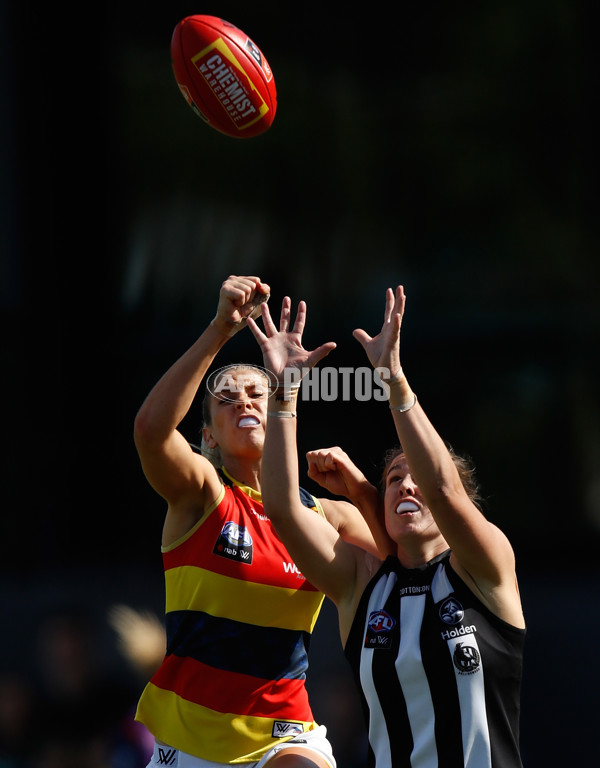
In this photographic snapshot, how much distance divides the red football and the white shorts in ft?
7.44

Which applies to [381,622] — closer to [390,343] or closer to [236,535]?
[390,343]

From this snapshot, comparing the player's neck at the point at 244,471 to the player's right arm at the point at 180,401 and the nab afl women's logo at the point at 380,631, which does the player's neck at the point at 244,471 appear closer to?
the player's right arm at the point at 180,401

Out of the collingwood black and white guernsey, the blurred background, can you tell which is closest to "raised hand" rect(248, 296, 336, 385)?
the collingwood black and white guernsey

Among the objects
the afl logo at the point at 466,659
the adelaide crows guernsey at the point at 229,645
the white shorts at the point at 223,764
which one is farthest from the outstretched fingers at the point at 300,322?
the white shorts at the point at 223,764

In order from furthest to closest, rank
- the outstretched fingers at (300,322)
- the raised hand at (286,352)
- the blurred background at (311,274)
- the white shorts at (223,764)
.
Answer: the blurred background at (311,274) → the white shorts at (223,764) → the outstretched fingers at (300,322) → the raised hand at (286,352)

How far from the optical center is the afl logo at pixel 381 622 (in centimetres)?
282

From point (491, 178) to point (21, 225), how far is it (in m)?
2.69

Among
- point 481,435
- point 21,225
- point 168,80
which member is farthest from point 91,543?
point 168,80

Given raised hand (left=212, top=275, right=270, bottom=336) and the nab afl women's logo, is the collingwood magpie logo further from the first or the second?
raised hand (left=212, top=275, right=270, bottom=336)

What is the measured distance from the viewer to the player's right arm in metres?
3.30

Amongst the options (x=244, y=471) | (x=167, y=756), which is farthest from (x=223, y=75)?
(x=167, y=756)

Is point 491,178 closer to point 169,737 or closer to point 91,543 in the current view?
point 91,543

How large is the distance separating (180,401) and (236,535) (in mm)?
583

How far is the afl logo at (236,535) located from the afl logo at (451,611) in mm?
1037
